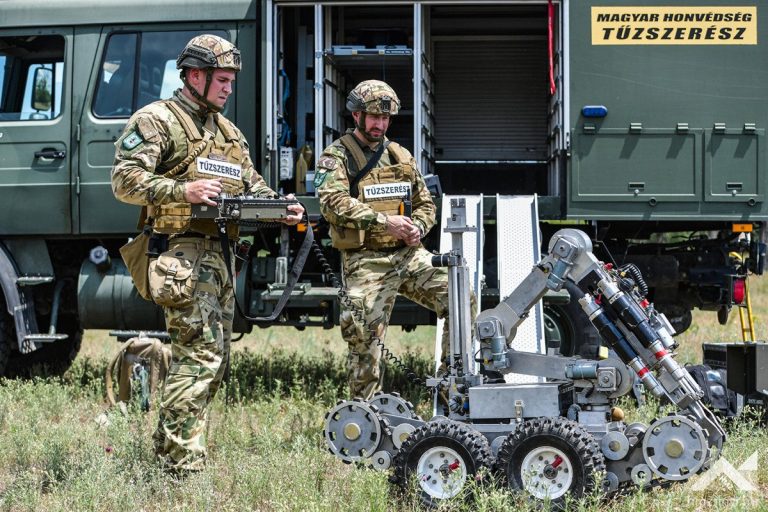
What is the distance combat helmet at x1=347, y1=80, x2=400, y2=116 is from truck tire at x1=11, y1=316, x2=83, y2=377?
3.75 metres

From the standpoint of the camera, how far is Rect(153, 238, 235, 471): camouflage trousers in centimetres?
424

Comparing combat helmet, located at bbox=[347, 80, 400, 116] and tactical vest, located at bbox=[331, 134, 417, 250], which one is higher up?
combat helmet, located at bbox=[347, 80, 400, 116]

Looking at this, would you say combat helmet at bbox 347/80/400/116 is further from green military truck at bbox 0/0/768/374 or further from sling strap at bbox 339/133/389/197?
green military truck at bbox 0/0/768/374

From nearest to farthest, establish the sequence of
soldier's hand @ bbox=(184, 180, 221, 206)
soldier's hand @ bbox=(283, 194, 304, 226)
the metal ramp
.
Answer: soldier's hand @ bbox=(184, 180, 221, 206) < soldier's hand @ bbox=(283, 194, 304, 226) < the metal ramp

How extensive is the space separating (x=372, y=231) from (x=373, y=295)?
349mm

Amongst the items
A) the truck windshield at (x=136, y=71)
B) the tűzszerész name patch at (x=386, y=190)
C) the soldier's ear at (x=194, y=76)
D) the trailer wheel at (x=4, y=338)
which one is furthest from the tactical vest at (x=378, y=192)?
the trailer wheel at (x=4, y=338)

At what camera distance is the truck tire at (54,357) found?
7504mm

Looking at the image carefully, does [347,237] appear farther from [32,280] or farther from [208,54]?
[32,280]

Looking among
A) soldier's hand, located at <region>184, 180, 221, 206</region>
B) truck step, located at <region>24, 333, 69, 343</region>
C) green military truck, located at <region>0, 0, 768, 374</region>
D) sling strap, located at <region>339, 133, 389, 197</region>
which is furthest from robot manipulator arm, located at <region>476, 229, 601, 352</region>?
truck step, located at <region>24, 333, 69, 343</region>

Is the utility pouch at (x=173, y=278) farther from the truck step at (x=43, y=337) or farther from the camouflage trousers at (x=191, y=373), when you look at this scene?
the truck step at (x=43, y=337)

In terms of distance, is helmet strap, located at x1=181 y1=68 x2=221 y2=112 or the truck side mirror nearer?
helmet strap, located at x1=181 y1=68 x2=221 y2=112

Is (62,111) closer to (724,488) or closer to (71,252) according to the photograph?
(71,252)

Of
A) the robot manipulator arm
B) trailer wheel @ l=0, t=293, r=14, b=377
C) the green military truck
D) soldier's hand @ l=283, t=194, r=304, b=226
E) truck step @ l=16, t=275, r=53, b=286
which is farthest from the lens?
trailer wheel @ l=0, t=293, r=14, b=377

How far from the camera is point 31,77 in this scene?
707cm
